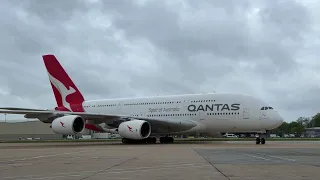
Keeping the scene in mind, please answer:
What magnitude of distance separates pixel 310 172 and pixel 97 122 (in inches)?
972

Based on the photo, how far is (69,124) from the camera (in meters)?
28.9

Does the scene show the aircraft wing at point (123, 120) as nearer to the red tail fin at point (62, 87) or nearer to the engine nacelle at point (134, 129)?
the engine nacelle at point (134, 129)

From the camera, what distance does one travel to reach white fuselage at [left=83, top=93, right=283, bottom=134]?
28781mm

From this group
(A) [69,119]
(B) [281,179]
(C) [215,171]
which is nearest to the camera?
(B) [281,179]

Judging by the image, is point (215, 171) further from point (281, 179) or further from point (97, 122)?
point (97, 122)

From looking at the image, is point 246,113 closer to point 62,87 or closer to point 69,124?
point 69,124

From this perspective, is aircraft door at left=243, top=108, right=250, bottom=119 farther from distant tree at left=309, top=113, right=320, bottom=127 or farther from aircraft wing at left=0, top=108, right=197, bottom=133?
distant tree at left=309, top=113, right=320, bottom=127

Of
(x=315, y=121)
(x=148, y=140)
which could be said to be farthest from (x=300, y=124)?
(x=148, y=140)

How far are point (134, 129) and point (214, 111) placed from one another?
6.17 m

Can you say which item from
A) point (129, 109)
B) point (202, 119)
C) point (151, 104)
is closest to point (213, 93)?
point (202, 119)

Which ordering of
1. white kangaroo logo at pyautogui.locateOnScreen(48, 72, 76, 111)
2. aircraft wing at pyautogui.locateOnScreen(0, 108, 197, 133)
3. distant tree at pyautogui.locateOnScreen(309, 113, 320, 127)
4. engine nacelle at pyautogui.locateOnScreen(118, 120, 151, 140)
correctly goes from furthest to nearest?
distant tree at pyautogui.locateOnScreen(309, 113, 320, 127) → white kangaroo logo at pyautogui.locateOnScreen(48, 72, 76, 111) → aircraft wing at pyautogui.locateOnScreen(0, 108, 197, 133) → engine nacelle at pyautogui.locateOnScreen(118, 120, 151, 140)

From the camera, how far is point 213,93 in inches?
1228

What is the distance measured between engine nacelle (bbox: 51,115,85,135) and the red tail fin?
310 inches

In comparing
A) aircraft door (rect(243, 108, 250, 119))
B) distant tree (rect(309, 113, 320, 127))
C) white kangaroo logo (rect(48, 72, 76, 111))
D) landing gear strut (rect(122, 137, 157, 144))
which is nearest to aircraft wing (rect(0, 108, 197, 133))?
landing gear strut (rect(122, 137, 157, 144))
